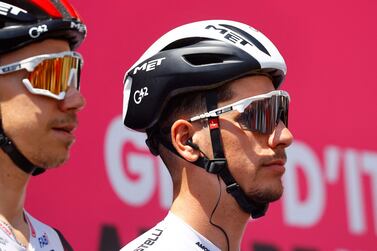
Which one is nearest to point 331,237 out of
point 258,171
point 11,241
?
point 258,171

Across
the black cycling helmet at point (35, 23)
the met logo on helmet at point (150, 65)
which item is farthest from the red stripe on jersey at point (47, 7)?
the met logo on helmet at point (150, 65)

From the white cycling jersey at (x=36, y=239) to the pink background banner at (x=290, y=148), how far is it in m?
1.45

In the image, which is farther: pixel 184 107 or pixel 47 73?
pixel 184 107

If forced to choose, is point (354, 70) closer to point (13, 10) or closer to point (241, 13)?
→ point (241, 13)

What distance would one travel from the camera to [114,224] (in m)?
6.64

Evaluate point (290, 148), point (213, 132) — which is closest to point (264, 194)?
point (213, 132)

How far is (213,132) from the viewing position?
4664 millimetres

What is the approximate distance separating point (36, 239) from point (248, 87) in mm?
1048

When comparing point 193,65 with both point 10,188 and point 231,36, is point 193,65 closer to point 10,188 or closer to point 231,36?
point 231,36

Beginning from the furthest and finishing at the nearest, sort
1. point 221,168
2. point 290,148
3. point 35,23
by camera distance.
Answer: point 290,148 < point 221,168 < point 35,23

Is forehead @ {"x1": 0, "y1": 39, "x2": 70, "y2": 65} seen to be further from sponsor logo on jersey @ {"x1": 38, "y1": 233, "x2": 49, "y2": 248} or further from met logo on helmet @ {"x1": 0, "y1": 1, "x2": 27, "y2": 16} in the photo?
sponsor logo on jersey @ {"x1": 38, "y1": 233, "x2": 49, "y2": 248}

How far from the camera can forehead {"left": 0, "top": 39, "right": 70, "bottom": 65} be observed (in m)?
4.49

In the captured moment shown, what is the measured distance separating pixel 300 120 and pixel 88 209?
7.18 feet

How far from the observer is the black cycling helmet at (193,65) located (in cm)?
470
